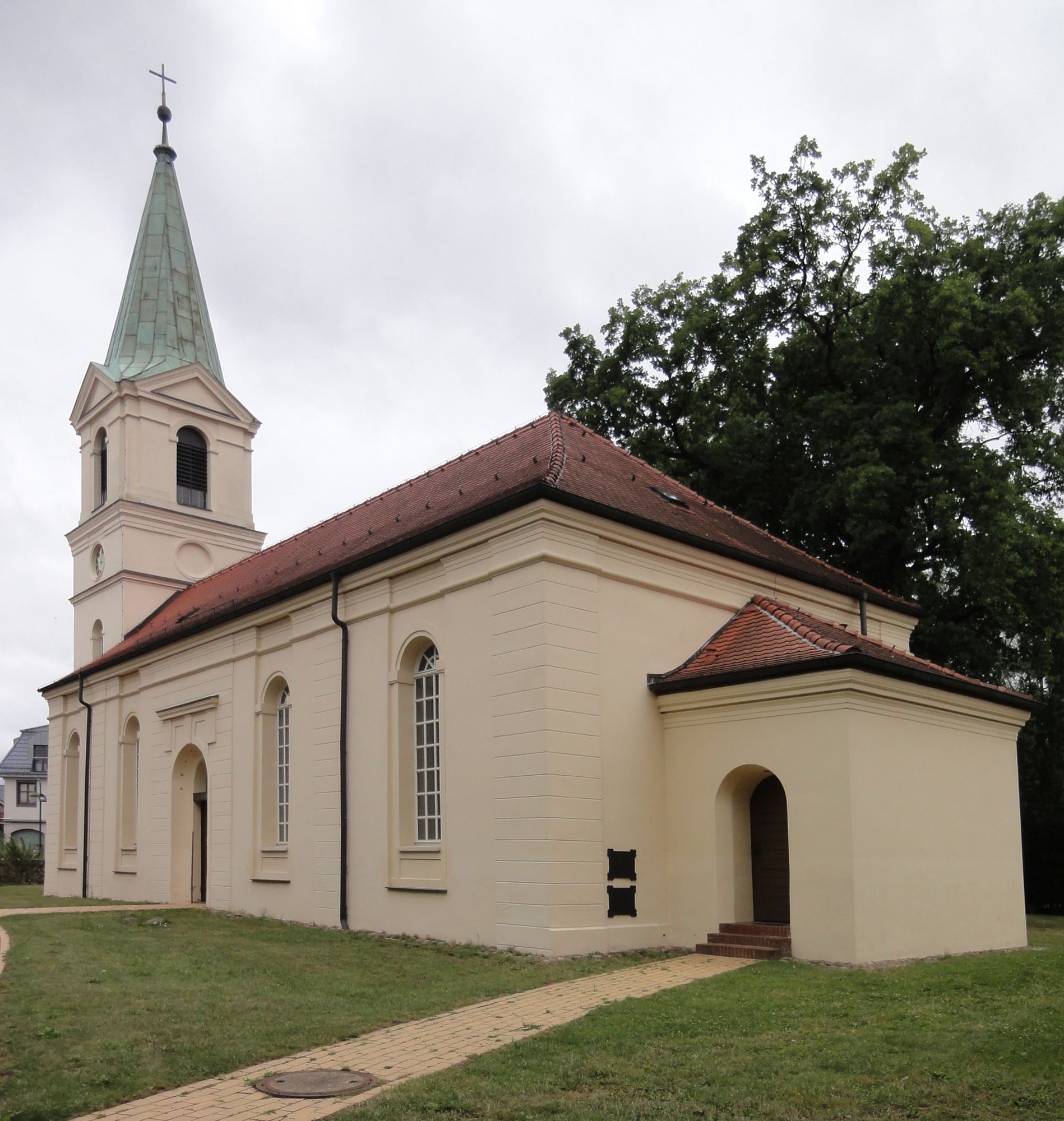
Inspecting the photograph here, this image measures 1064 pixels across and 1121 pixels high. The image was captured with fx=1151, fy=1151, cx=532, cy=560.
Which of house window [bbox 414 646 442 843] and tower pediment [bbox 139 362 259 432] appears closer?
house window [bbox 414 646 442 843]

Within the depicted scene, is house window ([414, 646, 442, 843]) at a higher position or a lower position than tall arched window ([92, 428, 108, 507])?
lower

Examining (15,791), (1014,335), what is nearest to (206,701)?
(1014,335)

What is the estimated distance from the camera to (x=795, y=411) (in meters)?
27.1

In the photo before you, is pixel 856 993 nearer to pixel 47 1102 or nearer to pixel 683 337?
pixel 47 1102

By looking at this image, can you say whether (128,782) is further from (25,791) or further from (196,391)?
(25,791)

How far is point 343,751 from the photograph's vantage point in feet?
60.9

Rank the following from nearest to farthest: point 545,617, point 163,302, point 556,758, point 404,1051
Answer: point 404,1051 < point 556,758 < point 545,617 < point 163,302

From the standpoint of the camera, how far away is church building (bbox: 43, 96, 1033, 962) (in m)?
14.4

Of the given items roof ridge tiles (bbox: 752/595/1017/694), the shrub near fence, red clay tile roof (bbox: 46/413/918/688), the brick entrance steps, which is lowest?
the shrub near fence

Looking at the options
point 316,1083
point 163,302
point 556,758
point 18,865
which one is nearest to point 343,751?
point 556,758

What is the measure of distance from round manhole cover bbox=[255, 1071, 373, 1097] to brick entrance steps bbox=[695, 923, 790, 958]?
7147mm

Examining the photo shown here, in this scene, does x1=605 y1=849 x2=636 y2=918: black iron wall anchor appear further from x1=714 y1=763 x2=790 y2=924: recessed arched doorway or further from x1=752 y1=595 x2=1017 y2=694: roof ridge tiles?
x1=752 y1=595 x2=1017 y2=694: roof ridge tiles

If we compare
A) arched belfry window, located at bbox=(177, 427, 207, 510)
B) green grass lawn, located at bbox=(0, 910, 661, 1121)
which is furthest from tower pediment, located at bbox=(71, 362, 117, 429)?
green grass lawn, located at bbox=(0, 910, 661, 1121)

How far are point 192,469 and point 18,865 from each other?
17032 mm
